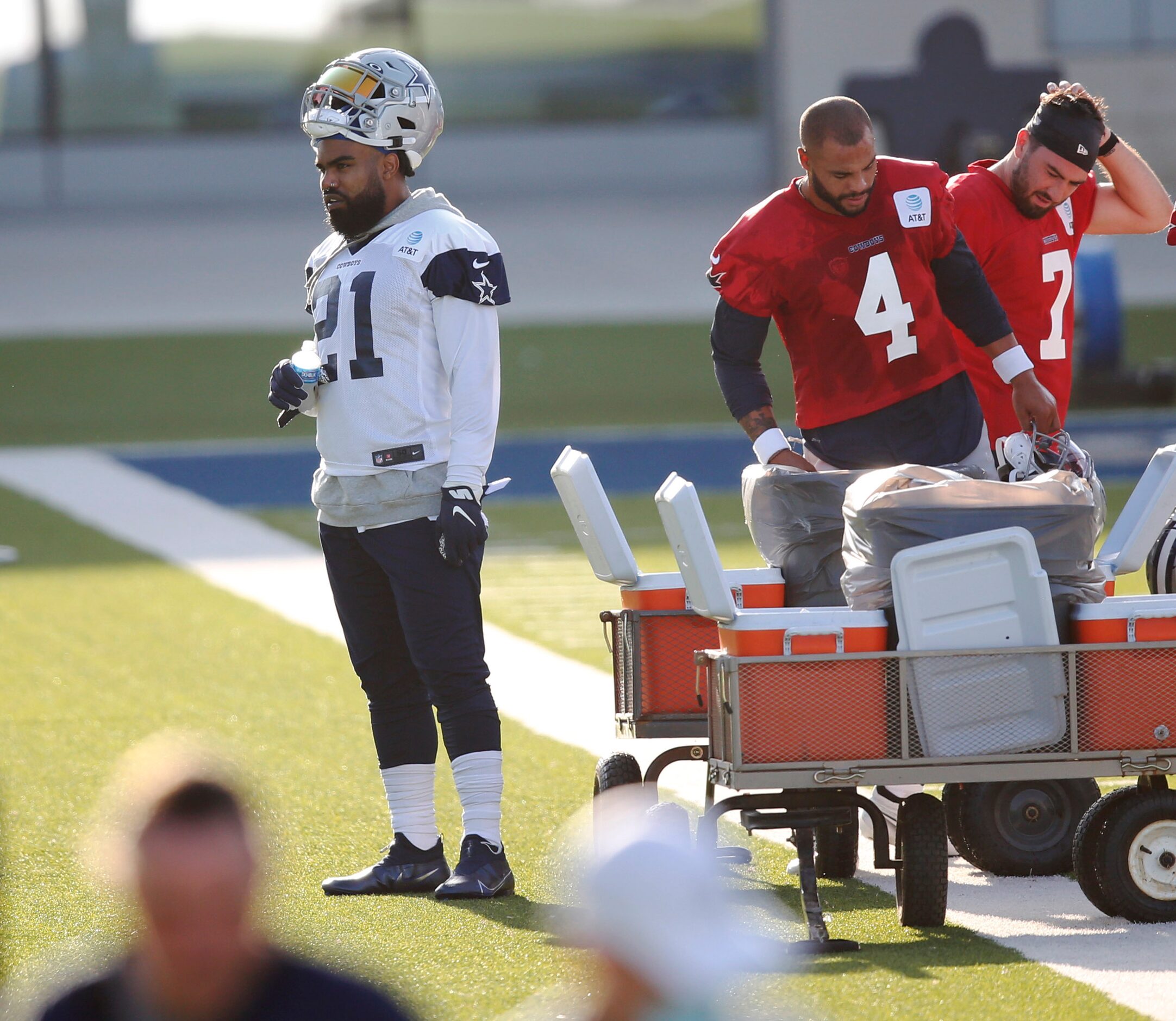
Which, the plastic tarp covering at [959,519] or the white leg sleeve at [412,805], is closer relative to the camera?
the plastic tarp covering at [959,519]

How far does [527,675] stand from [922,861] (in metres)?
3.86

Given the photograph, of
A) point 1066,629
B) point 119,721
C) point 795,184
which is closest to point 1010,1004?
point 1066,629

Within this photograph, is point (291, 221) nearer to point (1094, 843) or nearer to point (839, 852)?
point (839, 852)

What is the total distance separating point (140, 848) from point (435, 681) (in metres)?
3.19

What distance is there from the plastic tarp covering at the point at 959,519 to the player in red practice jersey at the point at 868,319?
1.86ft

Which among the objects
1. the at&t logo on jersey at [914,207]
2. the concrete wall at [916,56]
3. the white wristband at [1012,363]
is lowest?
the white wristband at [1012,363]

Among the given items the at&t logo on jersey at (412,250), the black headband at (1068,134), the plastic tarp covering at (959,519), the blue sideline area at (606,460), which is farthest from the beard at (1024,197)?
the blue sideline area at (606,460)

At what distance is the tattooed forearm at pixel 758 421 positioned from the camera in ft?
17.3

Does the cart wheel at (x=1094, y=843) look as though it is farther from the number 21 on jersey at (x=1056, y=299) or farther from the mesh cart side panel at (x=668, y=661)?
the number 21 on jersey at (x=1056, y=299)

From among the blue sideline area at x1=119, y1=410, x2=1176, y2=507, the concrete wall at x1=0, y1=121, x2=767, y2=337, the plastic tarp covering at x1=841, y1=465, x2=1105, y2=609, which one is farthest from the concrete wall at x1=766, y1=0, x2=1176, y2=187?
the plastic tarp covering at x1=841, y1=465, x2=1105, y2=609

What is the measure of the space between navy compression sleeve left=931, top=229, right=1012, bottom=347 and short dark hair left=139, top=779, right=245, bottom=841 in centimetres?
371

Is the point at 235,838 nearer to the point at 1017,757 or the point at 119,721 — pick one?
the point at 1017,757

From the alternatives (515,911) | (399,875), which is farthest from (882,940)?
(399,875)

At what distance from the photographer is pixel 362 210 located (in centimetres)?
509
